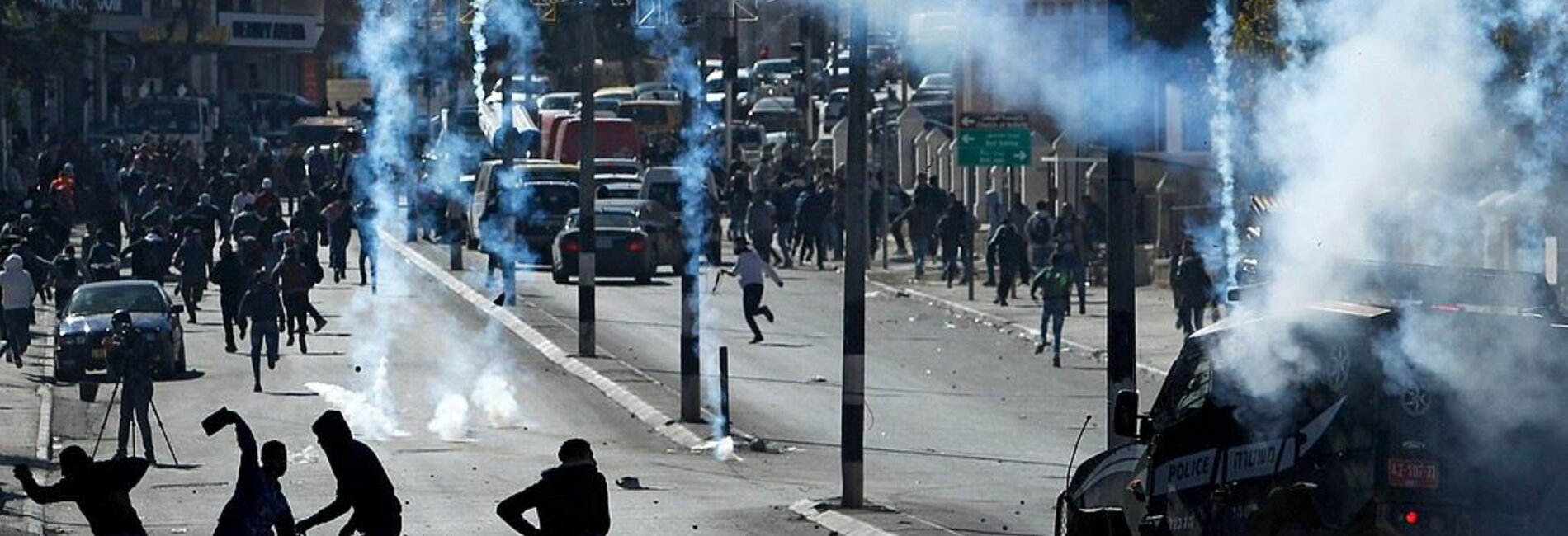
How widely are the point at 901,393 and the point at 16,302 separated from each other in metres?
10.5

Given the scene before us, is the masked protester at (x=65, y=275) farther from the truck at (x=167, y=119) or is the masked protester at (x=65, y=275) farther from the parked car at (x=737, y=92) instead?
the parked car at (x=737, y=92)

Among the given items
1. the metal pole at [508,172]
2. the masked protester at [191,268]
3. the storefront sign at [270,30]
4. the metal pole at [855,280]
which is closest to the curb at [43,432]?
the masked protester at [191,268]

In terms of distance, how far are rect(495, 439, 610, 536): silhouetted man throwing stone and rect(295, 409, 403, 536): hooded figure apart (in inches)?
44.2

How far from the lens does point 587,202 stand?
36969 mm

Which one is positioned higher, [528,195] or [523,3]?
[523,3]

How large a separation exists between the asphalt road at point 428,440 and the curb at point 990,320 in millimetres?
6753

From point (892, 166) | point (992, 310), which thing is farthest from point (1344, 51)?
point (892, 166)

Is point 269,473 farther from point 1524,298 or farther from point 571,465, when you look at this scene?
point 1524,298

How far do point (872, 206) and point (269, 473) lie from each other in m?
39.3

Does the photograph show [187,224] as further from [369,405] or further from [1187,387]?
[1187,387]

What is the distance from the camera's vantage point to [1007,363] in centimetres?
3691

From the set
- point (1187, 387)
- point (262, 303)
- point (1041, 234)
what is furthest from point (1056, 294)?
point (1187, 387)

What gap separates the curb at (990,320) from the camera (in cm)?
3741

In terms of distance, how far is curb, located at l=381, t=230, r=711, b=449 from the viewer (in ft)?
97.1
